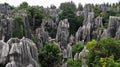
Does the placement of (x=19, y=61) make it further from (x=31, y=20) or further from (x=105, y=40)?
(x=31, y=20)

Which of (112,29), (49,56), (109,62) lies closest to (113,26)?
(112,29)

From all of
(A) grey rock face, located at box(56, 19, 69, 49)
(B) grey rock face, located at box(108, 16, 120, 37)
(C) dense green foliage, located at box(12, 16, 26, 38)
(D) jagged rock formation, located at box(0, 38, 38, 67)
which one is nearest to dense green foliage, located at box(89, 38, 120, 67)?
(D) jagged rock formation, located at box(0, 38, 38, 67)

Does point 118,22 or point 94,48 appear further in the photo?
point 118,22

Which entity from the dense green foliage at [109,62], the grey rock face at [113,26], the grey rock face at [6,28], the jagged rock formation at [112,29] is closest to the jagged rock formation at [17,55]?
the dense green foliage at [109,62]

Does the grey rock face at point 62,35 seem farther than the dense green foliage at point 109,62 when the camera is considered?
Yes

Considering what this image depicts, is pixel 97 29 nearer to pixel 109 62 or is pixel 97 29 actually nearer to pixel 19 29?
pixel 19 29

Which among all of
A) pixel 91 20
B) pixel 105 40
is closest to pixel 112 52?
pixel 105 40

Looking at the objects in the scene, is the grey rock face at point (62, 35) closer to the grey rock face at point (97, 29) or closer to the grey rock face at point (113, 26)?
the grey rock face at point (97, 29)

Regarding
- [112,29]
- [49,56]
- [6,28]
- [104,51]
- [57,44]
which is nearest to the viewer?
[104,51]
